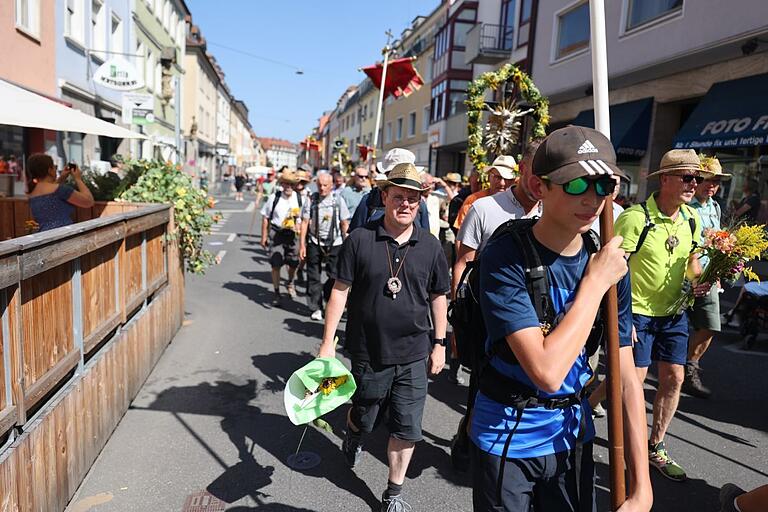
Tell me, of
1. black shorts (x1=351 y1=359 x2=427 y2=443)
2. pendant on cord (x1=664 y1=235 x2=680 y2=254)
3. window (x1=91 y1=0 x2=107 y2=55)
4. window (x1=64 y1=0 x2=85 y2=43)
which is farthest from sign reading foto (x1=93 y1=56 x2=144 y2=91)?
pendant on cord (x1=664 y1=235 x2=680 y2=254)

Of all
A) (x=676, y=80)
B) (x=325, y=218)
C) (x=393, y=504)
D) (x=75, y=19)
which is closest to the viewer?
(x=393, y=504)

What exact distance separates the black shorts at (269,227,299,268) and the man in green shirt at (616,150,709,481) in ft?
17.6

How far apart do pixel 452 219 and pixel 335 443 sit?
19.2 feet

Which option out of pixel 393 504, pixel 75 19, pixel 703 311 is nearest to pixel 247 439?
pixel 393 504

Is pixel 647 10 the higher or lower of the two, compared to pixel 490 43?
lower

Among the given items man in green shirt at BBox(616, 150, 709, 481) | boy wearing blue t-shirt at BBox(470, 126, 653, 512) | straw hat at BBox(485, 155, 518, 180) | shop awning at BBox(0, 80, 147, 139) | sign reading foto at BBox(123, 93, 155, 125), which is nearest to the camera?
boy wearing blue t-shirt at BBox(470, 126, 653, 512)

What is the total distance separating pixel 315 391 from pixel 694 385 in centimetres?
415

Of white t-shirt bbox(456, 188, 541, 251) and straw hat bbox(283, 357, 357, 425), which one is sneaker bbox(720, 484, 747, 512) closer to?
white t-shirt bbox(456, 188, 541, 251)

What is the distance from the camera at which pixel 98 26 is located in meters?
17.9

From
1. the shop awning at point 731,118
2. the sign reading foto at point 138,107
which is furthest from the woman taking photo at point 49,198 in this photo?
the shop awning at point 731,118

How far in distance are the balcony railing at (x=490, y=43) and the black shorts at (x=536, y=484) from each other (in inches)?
849

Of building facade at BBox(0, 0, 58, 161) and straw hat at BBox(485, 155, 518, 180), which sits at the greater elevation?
building facade at BBox(0, 0, 58, 161)

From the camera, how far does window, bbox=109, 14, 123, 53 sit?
1936 cm

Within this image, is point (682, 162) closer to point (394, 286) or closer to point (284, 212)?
point (394, 286)
